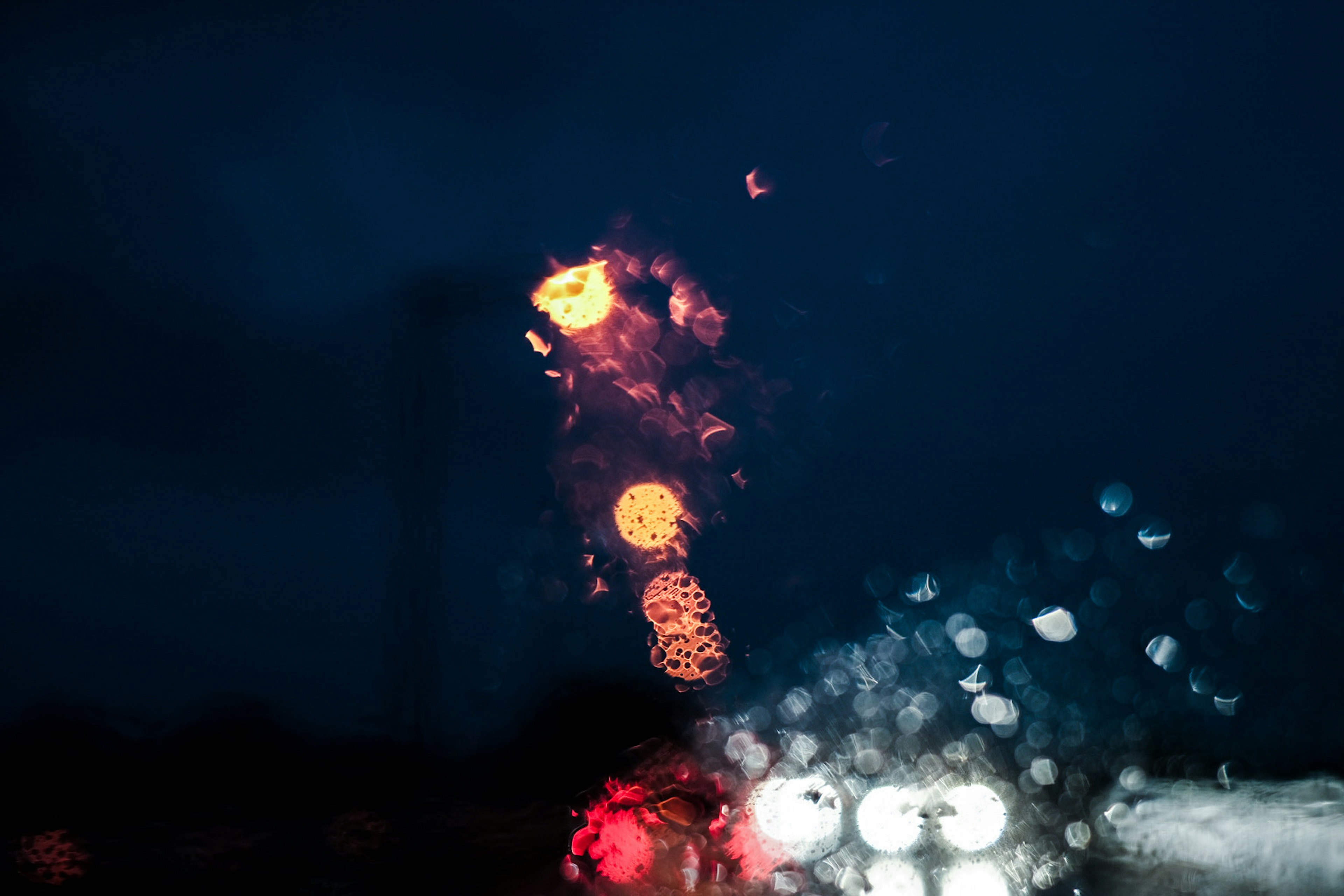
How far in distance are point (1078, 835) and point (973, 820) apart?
626 millimetres

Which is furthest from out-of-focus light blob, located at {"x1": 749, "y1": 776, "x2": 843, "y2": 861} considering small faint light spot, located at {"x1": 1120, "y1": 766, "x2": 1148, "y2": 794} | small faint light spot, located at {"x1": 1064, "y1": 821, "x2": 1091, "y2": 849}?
small faint light spot, located at {"x1": 1120, "y1": 766, "x2": 1148, "y2": 794}

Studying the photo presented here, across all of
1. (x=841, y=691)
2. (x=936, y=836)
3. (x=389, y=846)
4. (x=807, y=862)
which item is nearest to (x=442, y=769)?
(x=389, y=846)

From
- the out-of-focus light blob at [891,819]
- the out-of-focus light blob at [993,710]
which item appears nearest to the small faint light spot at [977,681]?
the out-of-focus light blob at [993,710]

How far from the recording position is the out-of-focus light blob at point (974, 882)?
360cm

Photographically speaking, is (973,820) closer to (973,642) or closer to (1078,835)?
(1078,835)

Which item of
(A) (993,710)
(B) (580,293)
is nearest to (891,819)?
(B) (580,293)

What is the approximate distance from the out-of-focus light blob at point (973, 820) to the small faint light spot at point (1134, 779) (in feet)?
4.99

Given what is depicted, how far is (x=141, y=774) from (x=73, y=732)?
49.5 inches

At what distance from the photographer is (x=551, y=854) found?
443cm

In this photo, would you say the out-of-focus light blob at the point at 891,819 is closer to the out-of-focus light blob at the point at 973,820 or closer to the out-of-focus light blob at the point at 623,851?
the out-of-focus light blob at the point at 973,820

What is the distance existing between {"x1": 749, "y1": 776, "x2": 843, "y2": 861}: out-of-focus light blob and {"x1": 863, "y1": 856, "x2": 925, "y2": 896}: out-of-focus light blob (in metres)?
0.32

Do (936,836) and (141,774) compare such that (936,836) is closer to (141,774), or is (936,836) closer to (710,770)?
(710,770)

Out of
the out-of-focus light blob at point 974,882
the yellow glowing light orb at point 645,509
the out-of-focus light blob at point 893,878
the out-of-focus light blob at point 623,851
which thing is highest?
the yellow glowing light orb at point 645,509

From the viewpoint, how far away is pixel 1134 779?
728 centimetres
